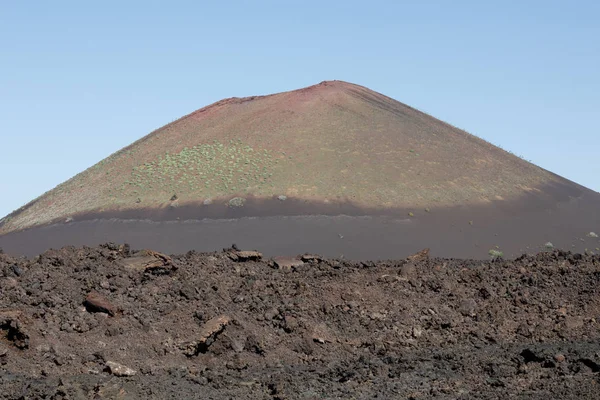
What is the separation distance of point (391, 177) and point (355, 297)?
1024 inches

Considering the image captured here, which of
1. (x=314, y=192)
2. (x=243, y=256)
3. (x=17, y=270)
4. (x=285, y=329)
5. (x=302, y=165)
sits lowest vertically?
(x=285, y=329)

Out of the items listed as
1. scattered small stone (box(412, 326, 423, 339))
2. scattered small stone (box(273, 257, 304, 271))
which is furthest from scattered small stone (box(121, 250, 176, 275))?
scattered small stone (box(412, 326, 423, 339))

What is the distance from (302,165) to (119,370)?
31092mm

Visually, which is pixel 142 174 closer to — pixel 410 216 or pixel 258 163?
pixel 258 163

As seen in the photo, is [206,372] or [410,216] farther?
[410,216]

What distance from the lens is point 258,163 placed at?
43.8 meters

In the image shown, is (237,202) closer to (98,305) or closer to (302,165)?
(302,165)

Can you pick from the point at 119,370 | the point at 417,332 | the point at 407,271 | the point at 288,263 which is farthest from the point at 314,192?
the point at 119,370

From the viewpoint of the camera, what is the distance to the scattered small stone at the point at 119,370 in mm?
12695

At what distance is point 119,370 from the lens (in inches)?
501

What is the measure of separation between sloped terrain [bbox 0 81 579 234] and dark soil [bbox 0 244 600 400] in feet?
68.0

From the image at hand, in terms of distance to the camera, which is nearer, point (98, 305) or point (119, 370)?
point (119, 370)

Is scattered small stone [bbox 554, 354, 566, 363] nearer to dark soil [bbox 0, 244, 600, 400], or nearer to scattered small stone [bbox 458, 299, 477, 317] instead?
dark soil [bbox 0, 244, 600, 400]

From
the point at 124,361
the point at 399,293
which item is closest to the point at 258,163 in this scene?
the point at 399,293
